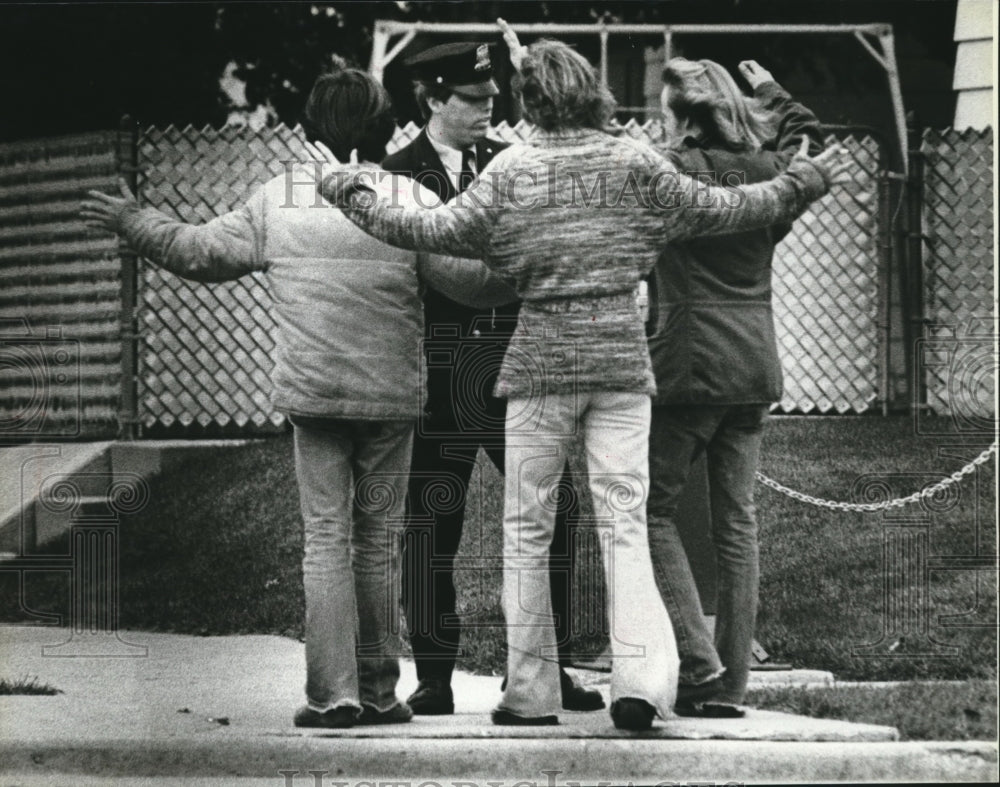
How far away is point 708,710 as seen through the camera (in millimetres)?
5230

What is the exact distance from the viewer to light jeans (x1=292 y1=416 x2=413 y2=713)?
5.06m

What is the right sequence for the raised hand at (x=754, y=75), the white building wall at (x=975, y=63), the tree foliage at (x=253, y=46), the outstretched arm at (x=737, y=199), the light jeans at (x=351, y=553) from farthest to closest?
the tree foliage at (x=253, y=46)
the white building wall at (x=975, y=63)
the raised hand at (x=754, y=75)
the light jeans at (x=351, y=553)
the outstretched arm at (x=737, y=199)

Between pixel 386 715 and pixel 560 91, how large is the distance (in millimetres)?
1843

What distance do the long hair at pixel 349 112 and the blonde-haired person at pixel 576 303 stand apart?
0.16 metres

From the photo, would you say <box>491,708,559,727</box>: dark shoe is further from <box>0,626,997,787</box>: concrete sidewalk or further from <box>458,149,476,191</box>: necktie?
<box>458,149,476,191</box>: necktie

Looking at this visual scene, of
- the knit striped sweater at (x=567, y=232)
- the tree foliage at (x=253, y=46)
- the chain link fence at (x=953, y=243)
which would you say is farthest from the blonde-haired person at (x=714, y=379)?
the chain link fence at (x=953, y=243)

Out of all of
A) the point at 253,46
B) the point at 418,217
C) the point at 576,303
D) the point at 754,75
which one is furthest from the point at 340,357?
the point at 253,46

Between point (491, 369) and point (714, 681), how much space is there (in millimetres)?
1144

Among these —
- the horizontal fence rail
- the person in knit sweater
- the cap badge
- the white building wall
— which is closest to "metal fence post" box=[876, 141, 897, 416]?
the horizontal fence rail

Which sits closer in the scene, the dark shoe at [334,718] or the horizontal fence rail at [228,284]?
the dark shoe at [334,718]

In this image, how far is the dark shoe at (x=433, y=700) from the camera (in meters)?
5.37

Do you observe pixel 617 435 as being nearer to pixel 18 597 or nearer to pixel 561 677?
pixel 561 677

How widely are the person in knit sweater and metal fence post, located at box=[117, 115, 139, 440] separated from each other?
3558 mm

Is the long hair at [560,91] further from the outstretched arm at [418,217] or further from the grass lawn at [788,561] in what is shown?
the grass lawn at [788,561]
